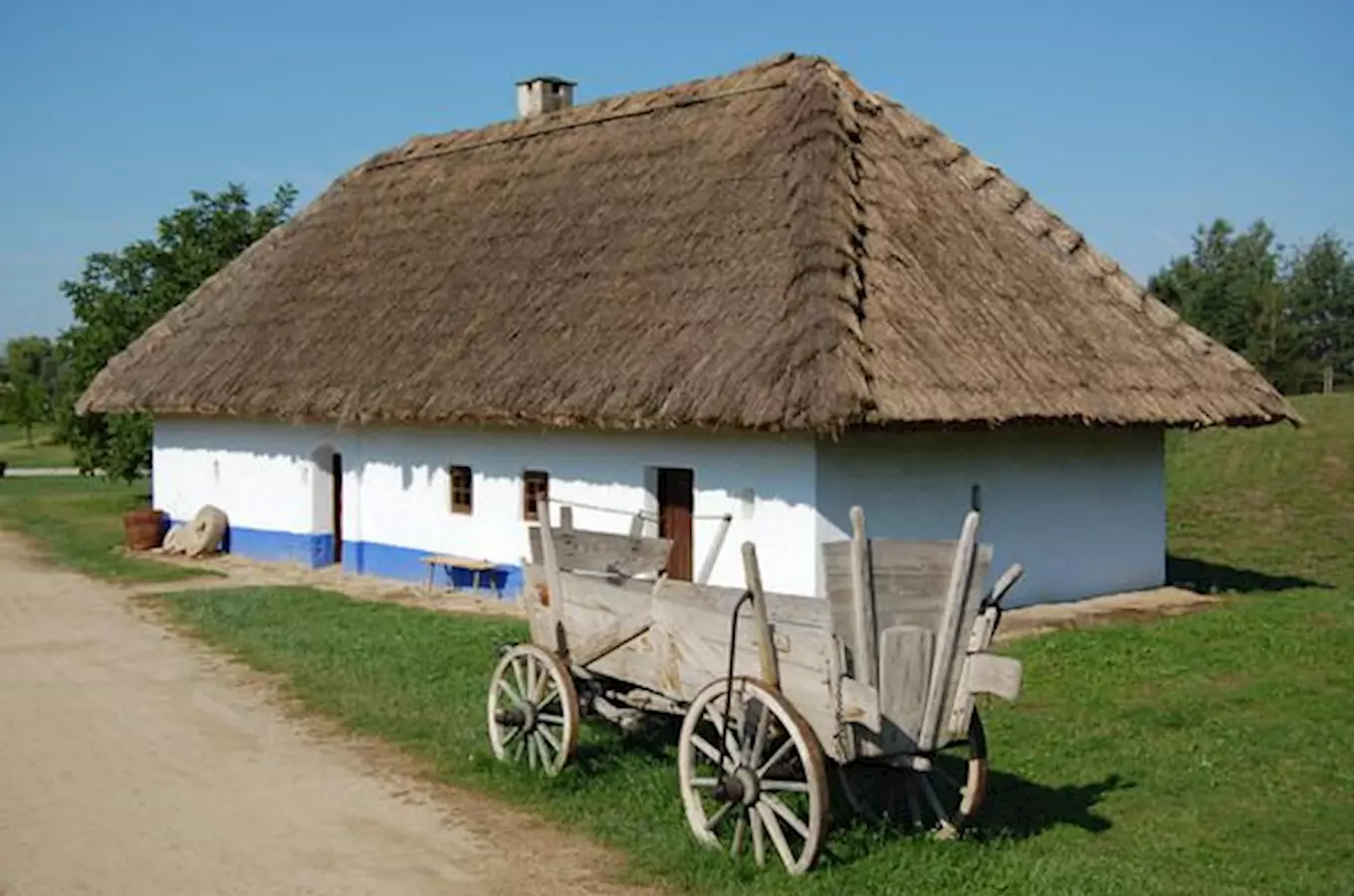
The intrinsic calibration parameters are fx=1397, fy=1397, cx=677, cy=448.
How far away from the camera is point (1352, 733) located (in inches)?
362

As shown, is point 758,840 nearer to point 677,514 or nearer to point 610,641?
point 610,641

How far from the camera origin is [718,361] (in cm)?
1295

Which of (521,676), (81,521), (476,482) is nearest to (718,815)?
(521,676)

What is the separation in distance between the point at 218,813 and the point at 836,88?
11190 mm

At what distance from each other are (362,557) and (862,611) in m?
13.0

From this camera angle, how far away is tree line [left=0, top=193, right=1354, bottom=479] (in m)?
27.5

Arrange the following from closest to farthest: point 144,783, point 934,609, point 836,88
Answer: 1. point 934,609
2. point 144,783
3. point 836,88

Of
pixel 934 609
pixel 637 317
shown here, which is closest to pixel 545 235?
pixel 637 317

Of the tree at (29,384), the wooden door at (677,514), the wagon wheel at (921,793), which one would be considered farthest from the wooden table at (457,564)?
the tree at (29,384)

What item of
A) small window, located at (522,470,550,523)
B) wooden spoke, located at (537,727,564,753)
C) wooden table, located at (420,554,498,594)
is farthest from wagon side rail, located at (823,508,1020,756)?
wooden table, located at (420,554,498,594)

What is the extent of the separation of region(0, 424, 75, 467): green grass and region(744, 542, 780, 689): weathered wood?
4158 centimetres

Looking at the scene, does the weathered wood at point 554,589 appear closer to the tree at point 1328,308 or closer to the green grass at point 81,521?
the green grass at point 81,521

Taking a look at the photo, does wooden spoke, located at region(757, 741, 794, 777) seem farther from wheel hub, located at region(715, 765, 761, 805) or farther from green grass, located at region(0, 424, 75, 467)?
green grass, located at region(0, 424, 75, 467)

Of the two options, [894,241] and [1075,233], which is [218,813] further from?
[1075,233]
